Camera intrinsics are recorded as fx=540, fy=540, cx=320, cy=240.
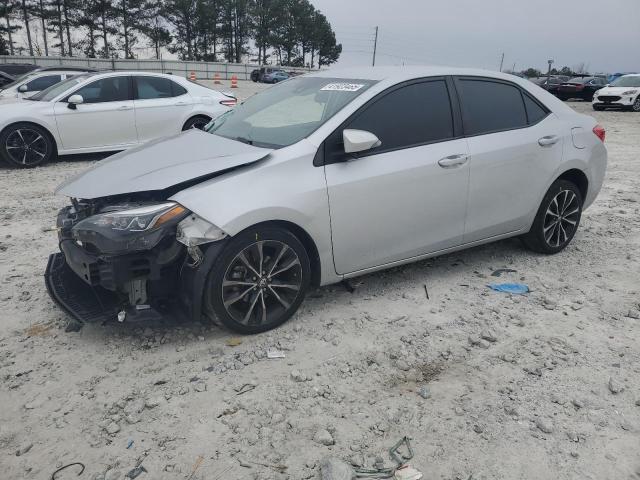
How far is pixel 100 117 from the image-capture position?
28.9ft

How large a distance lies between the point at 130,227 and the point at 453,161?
7.83ft

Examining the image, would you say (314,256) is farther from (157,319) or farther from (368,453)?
(368,453)

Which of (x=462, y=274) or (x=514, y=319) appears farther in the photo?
(x=462, y=274)

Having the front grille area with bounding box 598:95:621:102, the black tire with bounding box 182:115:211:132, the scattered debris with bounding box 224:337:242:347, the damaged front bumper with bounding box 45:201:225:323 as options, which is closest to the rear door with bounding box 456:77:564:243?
the scattered debris with bounding box 224:337:242:347

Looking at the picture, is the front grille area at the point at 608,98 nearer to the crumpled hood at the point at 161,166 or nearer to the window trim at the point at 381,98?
the window trim at the point at 381,98

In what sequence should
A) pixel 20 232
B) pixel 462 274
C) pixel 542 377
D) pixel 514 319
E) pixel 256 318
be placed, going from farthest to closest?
pixel 20 232
pixel 462 274
pixel 514 319
pixel 256 318
pixel 542 377

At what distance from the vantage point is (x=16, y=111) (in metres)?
8.31

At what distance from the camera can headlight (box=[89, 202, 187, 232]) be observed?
3.12 meters

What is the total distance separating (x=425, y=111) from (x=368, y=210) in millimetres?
970

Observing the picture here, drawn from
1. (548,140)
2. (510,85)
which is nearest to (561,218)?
(548,140)

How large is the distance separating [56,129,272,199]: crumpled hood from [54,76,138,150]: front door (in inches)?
211

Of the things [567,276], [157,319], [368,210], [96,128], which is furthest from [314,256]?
[96,128]

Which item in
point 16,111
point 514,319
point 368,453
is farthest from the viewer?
point 16,111

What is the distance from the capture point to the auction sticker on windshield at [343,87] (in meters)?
3.97
